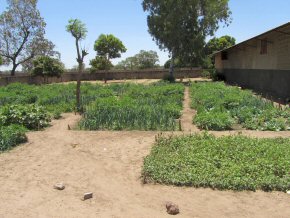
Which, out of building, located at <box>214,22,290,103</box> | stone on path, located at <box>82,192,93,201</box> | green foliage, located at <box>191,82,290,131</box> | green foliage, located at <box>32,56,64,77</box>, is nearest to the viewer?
stone on path, located at <box>82,192,93,201</box>

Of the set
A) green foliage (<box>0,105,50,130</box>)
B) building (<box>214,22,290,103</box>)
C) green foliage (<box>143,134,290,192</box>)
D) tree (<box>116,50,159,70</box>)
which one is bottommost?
green foliage (<box>143,134,290,192</box>)

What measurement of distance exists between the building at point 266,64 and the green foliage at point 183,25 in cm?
488

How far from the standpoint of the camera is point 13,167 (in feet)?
23.2

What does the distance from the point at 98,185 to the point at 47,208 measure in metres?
1.12

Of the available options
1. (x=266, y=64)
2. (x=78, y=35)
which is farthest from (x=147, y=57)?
(x=78, y=35)

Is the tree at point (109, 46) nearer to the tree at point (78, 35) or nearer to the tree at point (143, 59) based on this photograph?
the tree at point (143, 59)

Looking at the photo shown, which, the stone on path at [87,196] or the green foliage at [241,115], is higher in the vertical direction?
the green foliage at [241,115]

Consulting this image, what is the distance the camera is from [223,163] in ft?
21.5

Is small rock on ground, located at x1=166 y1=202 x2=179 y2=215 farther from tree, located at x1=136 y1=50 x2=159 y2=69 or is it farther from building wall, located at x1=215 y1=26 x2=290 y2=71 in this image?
tree, located at x1=136 y1=50 x2=159 y2=69

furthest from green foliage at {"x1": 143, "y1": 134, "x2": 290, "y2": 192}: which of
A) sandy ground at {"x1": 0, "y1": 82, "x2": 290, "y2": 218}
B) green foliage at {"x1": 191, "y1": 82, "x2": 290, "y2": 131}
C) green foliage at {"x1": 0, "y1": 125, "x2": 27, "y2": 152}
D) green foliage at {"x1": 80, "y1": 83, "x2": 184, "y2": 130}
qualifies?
green foliage at {"x1": 0, "y1": 125, "x2": 27, "y2": 152}

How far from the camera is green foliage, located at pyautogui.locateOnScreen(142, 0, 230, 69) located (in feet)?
111

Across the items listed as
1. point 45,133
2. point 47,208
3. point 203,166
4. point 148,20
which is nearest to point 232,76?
point 148,20

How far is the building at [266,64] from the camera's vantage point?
56.7 feet

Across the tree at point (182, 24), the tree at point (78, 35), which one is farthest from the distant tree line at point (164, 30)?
the tree at point (78, 35)
